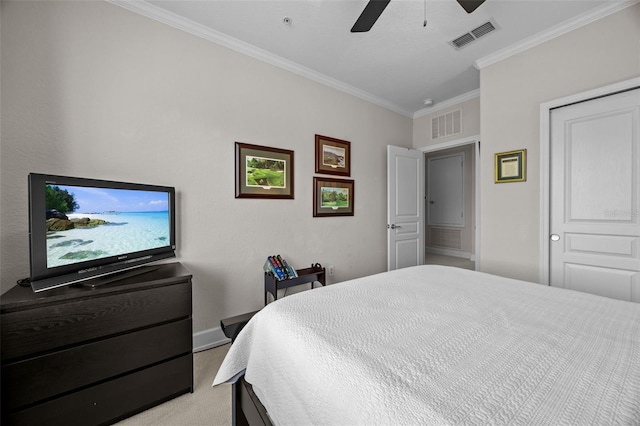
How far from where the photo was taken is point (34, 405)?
4.09ft

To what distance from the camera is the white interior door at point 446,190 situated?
576cm

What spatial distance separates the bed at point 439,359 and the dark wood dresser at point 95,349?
694 millimetres

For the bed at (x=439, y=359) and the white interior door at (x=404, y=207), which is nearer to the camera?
the bed at (x=439, y=359)

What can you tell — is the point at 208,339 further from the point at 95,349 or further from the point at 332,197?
the point at 332,197

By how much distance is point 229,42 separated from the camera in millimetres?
2396

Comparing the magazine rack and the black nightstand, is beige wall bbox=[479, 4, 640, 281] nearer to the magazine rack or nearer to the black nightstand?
the magazine rack

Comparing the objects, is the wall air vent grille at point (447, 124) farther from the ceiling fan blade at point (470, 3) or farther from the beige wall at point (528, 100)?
the ceiling fan blade at point (470, 3)

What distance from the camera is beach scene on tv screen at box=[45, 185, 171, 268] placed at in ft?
4.54

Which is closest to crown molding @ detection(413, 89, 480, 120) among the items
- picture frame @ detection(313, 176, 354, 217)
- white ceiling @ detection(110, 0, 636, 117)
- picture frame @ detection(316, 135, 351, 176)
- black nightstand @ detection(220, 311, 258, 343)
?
white ceiling @ detection(110, 0, 636, 117)

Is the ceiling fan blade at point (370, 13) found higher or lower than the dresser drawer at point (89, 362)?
higher

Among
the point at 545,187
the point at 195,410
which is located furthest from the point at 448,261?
the point at 195,410

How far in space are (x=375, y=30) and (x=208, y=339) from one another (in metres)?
3.11

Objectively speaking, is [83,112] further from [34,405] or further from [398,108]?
[398,108]

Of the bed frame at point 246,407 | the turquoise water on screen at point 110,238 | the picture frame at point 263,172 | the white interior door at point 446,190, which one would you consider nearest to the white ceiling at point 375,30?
the picture frame at point 263,172
